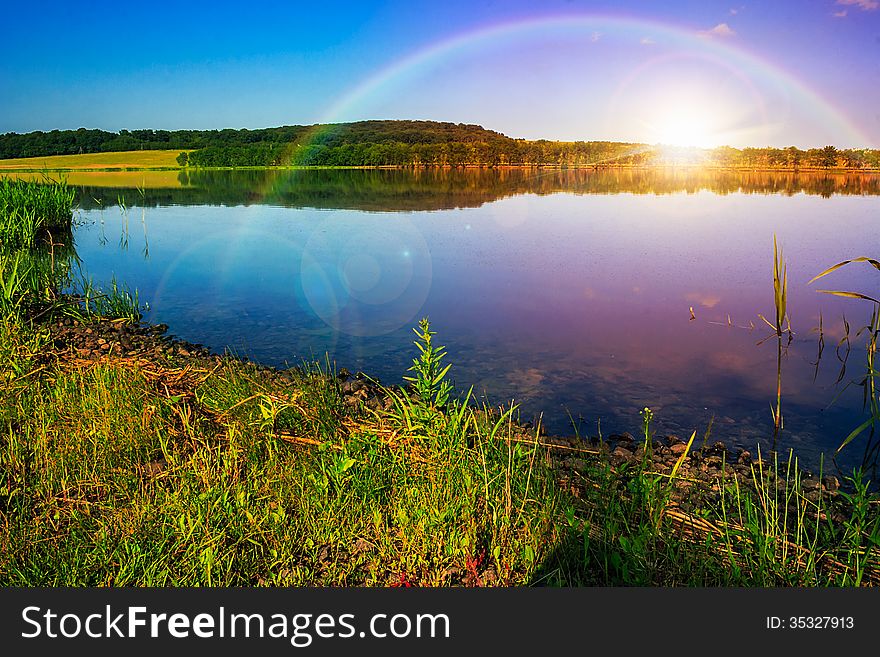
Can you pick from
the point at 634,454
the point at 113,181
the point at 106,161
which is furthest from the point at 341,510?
the point at 106,161

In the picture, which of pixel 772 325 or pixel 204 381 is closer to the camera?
pixel 204 381

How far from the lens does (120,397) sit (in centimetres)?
516

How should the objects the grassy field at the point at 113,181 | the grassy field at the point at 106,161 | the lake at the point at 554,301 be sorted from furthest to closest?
1. the grassy field at the point at 106,161
2. the grassy field at the point at 113,181
3. the lake at the point at 554,301

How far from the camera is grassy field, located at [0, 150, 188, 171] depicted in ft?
306

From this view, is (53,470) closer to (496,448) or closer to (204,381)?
(204,381)

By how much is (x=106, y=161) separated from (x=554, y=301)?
4237 inches

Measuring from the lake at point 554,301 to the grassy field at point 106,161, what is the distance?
254 ft

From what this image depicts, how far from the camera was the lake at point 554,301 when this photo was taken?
23.8 ft

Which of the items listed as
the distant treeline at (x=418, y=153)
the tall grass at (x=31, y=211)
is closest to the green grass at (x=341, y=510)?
the tall grass at (x=31, y=211)

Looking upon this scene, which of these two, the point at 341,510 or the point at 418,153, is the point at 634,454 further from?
the point at 418,153

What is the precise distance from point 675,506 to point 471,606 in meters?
2.07

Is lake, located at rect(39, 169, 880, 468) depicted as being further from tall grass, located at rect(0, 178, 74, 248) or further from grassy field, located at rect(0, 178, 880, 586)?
grassy field, located at rect(0, 178, 880, 586)

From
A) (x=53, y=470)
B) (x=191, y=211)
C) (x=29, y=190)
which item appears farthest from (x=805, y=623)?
(x=191, y=211)

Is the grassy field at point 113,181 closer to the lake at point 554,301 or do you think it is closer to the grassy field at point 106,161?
the lake at point 554,301
